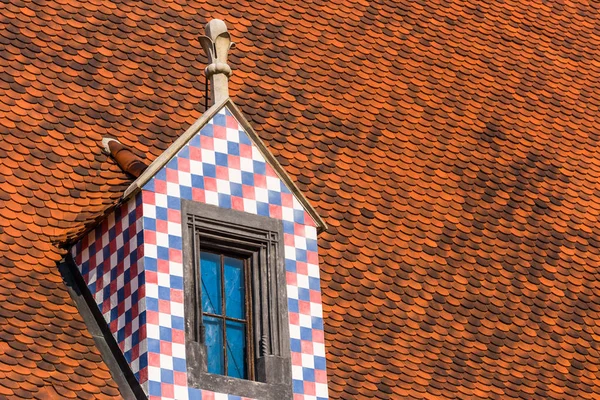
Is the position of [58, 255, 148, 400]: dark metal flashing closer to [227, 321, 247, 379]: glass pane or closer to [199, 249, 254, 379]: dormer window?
[199, 249, 254, 379]: dormer window

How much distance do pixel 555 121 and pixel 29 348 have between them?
25.1 feet

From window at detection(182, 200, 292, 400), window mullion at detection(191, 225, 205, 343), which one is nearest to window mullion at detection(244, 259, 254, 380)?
window at detection(182, 200, 292, 400)

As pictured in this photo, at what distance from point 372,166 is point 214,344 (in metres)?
3.97

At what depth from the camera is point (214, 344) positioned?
1336 centimetres

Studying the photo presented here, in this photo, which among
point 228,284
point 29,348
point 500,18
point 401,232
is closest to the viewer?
point 29,348

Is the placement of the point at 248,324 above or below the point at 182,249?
below

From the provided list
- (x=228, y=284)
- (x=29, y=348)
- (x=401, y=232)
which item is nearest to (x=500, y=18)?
(x=401, y=232)

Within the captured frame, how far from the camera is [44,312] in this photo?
13.3 meters

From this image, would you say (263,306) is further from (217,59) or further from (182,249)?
(217,59)

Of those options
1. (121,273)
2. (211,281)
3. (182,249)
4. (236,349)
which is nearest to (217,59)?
(182,249)

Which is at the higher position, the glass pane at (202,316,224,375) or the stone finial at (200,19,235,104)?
the stone finial at (200,19,235,104)

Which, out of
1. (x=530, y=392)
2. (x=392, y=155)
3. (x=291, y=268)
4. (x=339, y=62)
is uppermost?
(x=339, y=62)

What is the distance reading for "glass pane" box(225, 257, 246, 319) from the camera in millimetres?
13602

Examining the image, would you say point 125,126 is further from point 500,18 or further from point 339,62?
point 500,18
